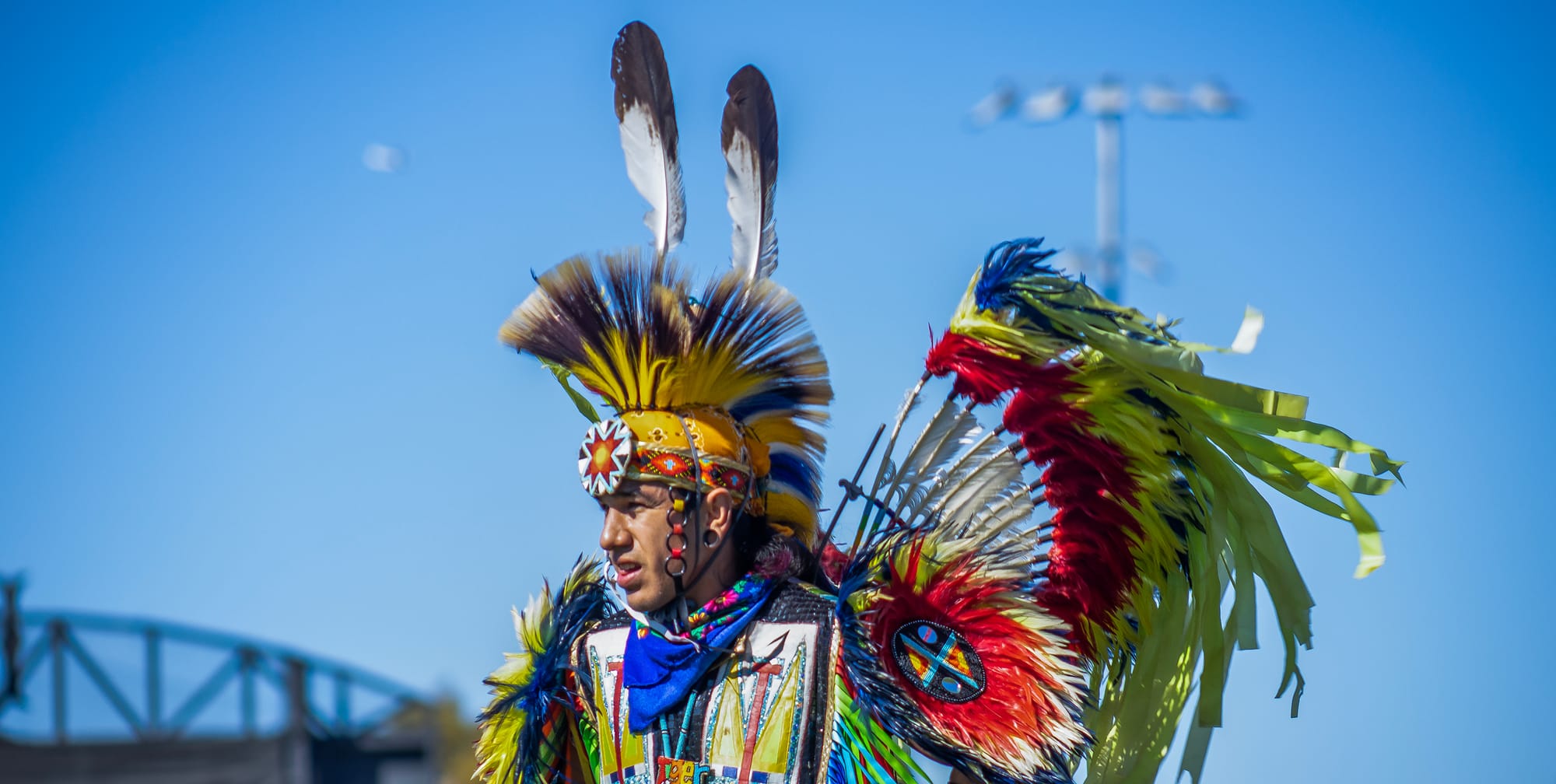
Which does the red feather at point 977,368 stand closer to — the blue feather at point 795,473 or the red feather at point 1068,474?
the red feather at point 1068,474

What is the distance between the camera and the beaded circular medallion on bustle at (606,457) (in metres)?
3.93

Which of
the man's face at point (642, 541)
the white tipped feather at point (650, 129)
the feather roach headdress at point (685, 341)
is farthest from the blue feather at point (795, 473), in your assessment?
the white tipped feather at point (650, 129)

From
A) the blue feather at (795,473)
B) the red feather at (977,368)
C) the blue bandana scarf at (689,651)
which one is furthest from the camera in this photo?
the blue feather at (795,473)

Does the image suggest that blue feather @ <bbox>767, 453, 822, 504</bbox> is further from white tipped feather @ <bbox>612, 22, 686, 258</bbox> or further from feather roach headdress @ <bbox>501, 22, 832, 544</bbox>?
→ white tipped feather @ <bbox>612, 22, 686, 258</bbox>

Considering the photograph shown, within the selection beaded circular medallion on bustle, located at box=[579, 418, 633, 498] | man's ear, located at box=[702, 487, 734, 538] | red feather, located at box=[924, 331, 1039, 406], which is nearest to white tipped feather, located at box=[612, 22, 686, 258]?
beaded circular medallion on bustle, located at box=[579, 418, 633, 498]

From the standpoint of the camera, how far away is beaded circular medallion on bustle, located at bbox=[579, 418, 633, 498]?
12.9 ft

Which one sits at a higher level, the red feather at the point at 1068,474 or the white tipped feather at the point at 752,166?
the white tipped feather at the point at 752,166

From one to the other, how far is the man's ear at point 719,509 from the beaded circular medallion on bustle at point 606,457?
0.21 m

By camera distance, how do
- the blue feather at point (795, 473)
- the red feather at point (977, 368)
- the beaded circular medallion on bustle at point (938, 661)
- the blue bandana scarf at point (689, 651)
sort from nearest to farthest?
1. the beaded circular medallion on bustle at point (938, 661)
2. the red feather at point (977, 368)
3. the blue bandana scarf at point (689, 651)
4. the blue feather at point (795, 473)

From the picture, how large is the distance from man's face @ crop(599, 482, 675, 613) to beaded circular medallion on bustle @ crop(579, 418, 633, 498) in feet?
0.13

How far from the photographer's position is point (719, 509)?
3996 millimetres

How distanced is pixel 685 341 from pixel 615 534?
1.60 feet

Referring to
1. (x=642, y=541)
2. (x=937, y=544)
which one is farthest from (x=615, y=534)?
(x=937, y=544)

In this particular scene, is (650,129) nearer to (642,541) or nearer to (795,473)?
(795,473)
